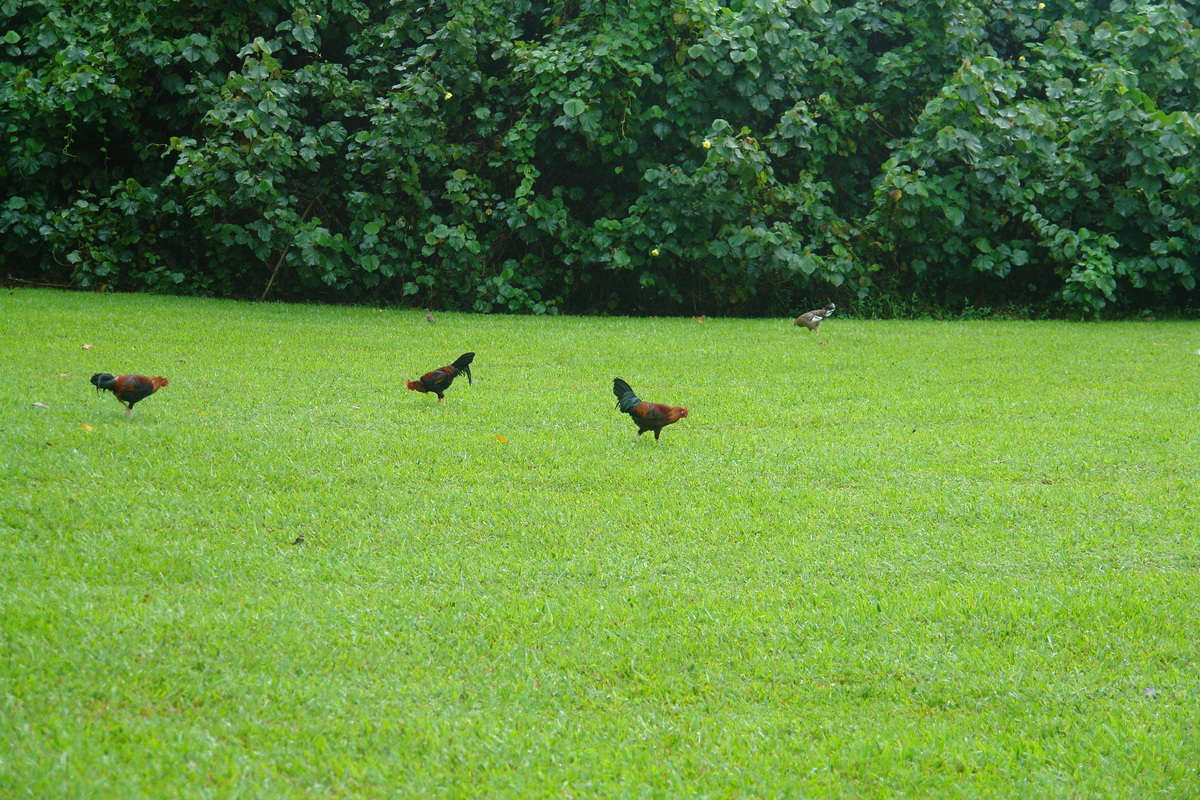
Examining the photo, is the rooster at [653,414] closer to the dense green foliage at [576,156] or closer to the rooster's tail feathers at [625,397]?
the rooster's tail feathers at [625,397]

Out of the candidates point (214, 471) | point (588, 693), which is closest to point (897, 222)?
point (214, 471)

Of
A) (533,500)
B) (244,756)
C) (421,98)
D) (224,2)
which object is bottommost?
(244,756)

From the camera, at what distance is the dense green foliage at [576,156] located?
35.1 feet

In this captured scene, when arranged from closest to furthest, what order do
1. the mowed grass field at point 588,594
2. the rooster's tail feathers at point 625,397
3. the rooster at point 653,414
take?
the mowed grass field at point 588,594
the rooster at point 653,414
the rooster's tail feathers at point 625,397

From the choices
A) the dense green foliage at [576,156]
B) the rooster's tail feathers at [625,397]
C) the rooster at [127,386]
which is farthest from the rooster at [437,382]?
the dense green foliage at [576,156]

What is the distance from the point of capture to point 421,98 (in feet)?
35.1

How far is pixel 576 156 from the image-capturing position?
11.3 m

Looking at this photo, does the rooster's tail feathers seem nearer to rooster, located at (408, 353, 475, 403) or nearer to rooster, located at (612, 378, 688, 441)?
rooster, located at (612, 378, 688, 441)

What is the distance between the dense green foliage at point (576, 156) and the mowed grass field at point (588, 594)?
4.76m

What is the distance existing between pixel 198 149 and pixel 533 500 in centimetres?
796

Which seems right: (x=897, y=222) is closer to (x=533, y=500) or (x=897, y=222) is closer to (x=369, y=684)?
(x=533, y=500)

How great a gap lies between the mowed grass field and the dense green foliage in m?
4.76

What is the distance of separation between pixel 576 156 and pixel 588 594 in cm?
854

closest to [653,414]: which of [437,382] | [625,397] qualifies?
[625,397]
